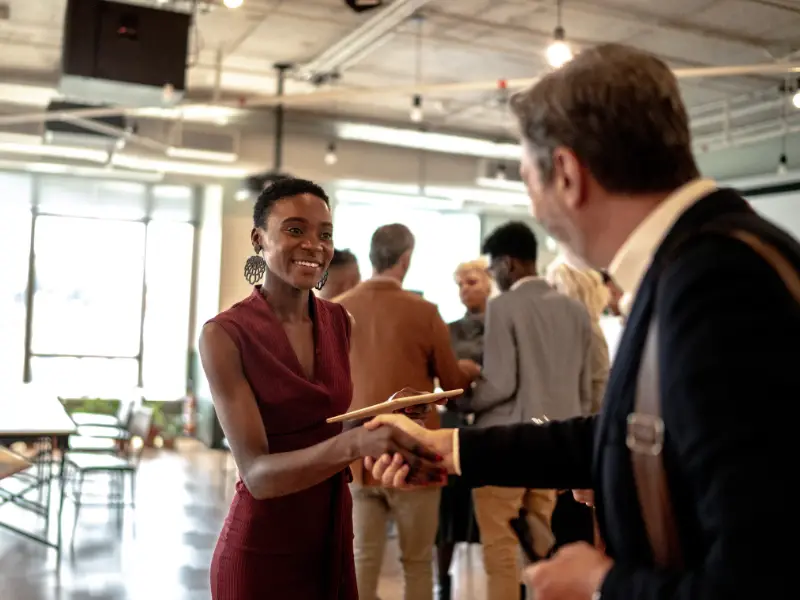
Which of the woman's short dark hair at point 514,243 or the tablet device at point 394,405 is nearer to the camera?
the tablet device at point 394,405

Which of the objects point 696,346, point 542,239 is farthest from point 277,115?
point 696,346

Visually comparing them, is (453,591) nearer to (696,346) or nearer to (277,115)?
(696,346)

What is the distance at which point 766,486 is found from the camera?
2.51 feet

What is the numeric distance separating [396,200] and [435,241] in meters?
1.17

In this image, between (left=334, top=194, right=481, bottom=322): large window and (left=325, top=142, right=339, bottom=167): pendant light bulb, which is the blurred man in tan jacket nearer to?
(left=325, top=142, right=339, bottom=167): pendant light bulb

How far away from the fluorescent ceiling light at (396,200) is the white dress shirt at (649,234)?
11.0 metres

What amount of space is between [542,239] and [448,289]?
1666 mm

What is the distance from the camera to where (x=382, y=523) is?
131 inches

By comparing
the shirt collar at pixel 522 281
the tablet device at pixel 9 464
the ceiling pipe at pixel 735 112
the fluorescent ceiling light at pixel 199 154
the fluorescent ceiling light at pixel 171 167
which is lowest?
the tablet device at pixel 9 464

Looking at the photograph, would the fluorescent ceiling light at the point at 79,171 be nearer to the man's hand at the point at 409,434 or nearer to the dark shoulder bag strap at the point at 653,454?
the man's hand at the point at 409,434

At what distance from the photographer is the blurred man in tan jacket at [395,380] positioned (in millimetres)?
3283

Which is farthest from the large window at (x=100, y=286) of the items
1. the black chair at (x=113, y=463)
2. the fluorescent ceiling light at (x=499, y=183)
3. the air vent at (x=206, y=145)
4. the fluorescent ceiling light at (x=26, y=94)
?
the black chair at (x=113, y=463)

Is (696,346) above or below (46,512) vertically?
above

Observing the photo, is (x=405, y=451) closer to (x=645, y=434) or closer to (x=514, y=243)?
(x=645, y=434)
